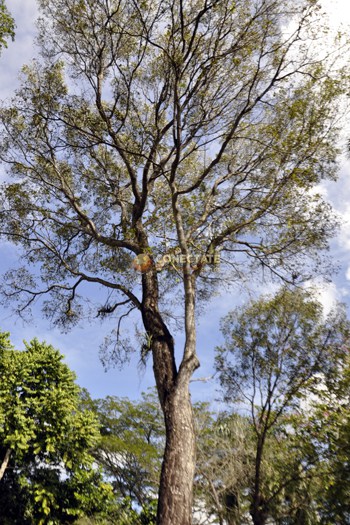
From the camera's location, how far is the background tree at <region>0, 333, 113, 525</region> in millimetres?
10297

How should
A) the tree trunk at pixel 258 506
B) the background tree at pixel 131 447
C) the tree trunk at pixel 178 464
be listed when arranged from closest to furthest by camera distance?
the tree trunk at pixel 178 464 → the tree trunk at pixel 258 506 → the background tree at pixel 131 447

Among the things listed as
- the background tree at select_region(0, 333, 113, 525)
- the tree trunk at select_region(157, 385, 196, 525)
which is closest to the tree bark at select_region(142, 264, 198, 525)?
the tree trunk at select_region(157, 385, 196, 525)

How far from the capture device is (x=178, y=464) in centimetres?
535

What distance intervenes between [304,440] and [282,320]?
120 inches

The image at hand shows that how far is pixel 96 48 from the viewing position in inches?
364

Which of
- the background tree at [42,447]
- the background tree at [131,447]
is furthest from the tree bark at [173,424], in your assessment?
the background tree at [131,447]

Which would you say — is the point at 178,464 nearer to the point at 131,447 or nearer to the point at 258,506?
the point at 258,506

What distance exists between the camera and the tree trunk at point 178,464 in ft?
16.4

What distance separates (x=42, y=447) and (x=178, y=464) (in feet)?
21.3

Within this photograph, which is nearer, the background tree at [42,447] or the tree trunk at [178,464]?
the tree trunk at [178,464]

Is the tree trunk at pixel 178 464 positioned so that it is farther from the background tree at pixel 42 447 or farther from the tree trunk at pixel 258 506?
the background tree at pixel 42 447

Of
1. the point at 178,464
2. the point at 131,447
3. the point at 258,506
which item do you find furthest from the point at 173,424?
the point at 131,447

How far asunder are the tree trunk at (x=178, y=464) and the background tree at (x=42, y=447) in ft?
19.0

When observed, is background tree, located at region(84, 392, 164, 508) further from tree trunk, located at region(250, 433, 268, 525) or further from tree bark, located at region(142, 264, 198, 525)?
tree bark, located at region(142, 264, 198, 525)
